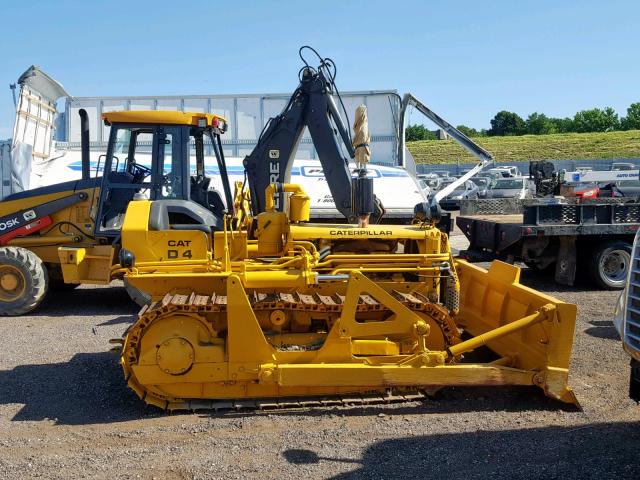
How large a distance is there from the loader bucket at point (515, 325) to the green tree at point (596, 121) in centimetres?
7448

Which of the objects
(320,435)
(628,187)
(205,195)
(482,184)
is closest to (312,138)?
(205,195)

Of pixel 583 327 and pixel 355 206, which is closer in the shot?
pixel 355 206

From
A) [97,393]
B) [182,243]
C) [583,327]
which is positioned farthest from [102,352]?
[583,327]

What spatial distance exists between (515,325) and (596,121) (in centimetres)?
7709

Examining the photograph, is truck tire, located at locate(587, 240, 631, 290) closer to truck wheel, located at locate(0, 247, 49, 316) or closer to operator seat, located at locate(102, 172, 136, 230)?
operator seat, located at locate(102, 172, 136, 230)

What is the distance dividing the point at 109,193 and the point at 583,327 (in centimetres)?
635

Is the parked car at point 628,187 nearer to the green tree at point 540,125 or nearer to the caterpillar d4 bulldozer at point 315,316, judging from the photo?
the caterpillar d4 bulldozer at point 315,316

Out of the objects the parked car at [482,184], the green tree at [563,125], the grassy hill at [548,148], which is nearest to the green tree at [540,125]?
the green tree at [563,125]

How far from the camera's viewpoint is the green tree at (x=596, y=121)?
2901 inches

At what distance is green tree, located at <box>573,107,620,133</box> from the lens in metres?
73.7

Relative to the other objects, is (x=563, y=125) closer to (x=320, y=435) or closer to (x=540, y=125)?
(x=540, y=125)

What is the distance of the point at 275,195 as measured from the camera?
21.4ft

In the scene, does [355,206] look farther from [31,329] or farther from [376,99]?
[376,99]

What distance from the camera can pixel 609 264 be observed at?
424 inches
